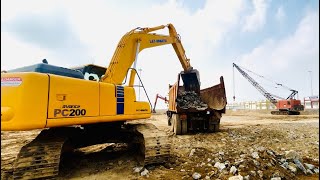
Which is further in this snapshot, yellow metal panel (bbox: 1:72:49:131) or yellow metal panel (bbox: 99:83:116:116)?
yellow metal panel (bbox: 99:83:116:116)

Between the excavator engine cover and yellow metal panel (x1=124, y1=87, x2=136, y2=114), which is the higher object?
the excavator engine cover

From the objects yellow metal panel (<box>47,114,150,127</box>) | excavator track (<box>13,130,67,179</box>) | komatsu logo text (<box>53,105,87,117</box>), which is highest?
komatsu logo text (<box>53,105,87,117</box>)

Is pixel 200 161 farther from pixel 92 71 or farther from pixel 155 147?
pixel 92 71

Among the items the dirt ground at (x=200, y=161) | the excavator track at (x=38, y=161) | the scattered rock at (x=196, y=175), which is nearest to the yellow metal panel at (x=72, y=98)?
the excavator track at (x=38, y=161)

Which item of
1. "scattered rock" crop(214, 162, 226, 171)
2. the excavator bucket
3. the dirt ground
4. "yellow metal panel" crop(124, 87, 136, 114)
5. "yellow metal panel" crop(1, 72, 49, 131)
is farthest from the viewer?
the excavator bucket

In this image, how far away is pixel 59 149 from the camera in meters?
4.43

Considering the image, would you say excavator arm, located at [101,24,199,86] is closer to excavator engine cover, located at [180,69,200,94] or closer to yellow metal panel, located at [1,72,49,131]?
yellow metal panel, located at [1,72,49,131]

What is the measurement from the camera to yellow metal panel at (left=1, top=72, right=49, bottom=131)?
3621 millimetres

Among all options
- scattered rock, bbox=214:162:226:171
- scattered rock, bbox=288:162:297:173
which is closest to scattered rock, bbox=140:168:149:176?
scattered rock, bbox=214:162:226:171

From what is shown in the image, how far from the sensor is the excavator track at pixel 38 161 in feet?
13.4

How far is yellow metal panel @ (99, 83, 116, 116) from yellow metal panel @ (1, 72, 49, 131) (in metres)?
1.09

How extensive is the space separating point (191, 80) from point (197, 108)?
1835mm

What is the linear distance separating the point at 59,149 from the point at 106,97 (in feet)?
4.08

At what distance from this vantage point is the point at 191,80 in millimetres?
11062
